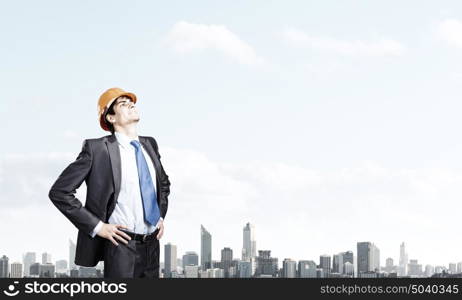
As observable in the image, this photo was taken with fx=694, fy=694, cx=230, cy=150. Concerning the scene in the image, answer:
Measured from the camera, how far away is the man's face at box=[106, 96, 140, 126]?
7566mm

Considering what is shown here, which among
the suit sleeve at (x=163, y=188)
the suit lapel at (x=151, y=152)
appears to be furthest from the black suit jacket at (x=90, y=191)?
the suit sleeve at (x=163, y=188)

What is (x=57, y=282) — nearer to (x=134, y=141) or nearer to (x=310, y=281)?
(x=134, y=141)

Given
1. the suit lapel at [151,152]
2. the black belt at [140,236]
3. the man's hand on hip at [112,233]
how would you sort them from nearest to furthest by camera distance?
the man's hand on hip at [112,233], the black belt at [140,236], the suit lapel at [151,152]

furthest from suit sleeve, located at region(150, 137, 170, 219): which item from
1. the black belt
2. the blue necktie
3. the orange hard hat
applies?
the orange hard hat

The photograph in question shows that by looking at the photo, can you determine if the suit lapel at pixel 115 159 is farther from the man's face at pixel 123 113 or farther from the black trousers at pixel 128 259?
the black trousers at pixel 128 259

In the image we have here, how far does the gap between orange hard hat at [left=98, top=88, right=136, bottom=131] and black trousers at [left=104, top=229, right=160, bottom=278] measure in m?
1.35

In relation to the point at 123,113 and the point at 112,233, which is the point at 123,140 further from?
the point at 112,233

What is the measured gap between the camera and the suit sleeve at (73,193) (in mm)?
7238

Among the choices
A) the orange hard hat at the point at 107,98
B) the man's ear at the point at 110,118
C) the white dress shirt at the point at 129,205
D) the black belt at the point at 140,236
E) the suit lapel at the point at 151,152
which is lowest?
the black belt at the point at 140,236

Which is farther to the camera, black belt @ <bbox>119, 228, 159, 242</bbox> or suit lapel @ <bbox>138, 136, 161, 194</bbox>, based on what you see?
suit lapel @ <bbox>138, 136, 161, 194</bbox>

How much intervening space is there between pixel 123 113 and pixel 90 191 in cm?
93

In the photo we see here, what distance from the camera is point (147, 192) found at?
7.38 meters

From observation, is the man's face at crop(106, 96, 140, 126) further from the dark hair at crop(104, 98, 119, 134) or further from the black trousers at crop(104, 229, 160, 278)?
the black trousers at crop(104, 229, 160, 278)

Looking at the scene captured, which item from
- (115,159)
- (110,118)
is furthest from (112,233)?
(110,118)
